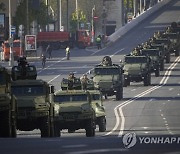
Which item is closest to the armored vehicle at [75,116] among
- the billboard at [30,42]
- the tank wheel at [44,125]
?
the tank wheel at [44,125]

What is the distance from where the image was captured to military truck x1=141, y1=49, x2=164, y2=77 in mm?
77825

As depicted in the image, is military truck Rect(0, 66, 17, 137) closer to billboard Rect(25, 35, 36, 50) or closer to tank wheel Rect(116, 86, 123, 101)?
tank wheel Rect(116, 86, 123, 101)

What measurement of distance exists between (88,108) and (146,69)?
109 feet

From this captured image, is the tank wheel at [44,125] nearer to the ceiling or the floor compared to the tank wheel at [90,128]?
nearer to the ceiling

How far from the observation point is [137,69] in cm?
6931

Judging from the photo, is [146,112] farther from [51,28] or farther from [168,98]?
[51,28]

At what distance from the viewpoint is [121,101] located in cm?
5909

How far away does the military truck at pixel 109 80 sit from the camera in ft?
194

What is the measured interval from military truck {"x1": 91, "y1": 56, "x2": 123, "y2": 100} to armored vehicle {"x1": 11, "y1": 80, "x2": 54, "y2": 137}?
2341 centimetres

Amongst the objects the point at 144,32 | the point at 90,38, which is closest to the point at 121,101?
the point at 90,38

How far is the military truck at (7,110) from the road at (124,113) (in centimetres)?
117

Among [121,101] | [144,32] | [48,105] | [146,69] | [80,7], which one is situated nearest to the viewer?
[48,105]

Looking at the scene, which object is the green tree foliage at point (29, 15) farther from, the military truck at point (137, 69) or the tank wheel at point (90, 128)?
the tank wheel at point (90, 128)

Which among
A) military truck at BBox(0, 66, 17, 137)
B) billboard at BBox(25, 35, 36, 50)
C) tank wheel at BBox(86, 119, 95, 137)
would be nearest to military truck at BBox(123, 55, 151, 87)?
billboard at BBox(25, 35, 36, 50)
